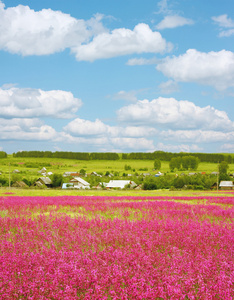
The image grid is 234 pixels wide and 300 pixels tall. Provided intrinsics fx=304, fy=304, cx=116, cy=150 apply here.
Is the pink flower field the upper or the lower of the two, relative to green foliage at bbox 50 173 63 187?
upper

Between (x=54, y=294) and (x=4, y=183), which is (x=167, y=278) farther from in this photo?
(x=4, y=183)

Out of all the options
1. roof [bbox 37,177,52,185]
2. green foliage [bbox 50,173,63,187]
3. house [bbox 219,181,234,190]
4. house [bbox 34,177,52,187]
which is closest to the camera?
house [bbox 219,181,234,190]

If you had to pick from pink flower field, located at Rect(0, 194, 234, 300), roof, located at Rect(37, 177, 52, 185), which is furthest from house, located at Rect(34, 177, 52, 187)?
pink flower field, located at Rect(0, 194, 234, 300)

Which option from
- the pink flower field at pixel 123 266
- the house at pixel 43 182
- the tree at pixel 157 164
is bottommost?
the house at pixel 43 182

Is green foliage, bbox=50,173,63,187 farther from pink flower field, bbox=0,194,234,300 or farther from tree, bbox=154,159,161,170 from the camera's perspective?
tree, bbox=154,159,161,170

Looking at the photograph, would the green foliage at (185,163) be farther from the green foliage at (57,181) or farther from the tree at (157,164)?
the green foliage at (57,181)

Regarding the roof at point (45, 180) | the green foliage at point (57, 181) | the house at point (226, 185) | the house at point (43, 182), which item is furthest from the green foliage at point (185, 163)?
the house at point (43, 182)

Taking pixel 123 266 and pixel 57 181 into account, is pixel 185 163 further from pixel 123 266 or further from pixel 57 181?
pixel 123 266

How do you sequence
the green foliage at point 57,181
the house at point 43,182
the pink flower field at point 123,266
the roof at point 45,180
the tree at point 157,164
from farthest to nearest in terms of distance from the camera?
the tree at point 157,164 < the green foliage at point 57,181 < the roof at point 45,180 < the house at point 43,182 < the pink flower field at point 123,266

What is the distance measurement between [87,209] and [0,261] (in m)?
9.59

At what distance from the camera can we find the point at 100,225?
9195mm

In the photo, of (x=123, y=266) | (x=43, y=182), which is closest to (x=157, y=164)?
(x=43, y=182)

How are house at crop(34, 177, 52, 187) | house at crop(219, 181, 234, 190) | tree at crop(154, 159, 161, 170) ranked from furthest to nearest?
1. tree at crop(154, 159, 161, 170)
2. house at crop(34, 177, 52, 187)
3. house at crop(219, 181, 234, 190)

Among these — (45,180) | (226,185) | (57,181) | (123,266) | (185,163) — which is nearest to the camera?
(123,266)
